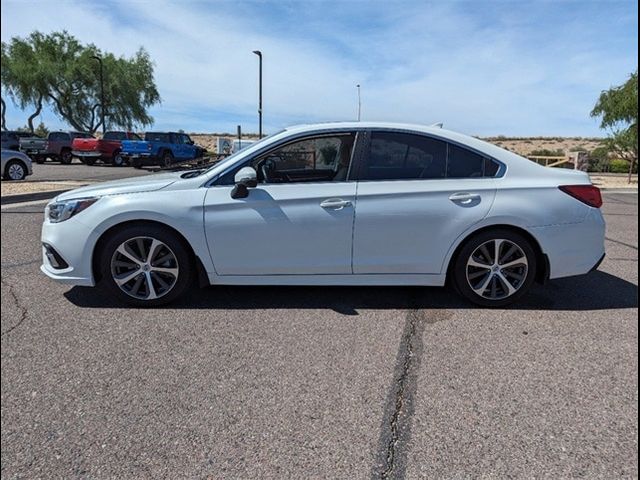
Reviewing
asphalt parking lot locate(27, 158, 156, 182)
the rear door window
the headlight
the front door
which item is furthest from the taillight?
asphalt parking lot locate(27, 158, 156, 182)

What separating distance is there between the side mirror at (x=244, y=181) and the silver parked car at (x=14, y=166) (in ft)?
43.3

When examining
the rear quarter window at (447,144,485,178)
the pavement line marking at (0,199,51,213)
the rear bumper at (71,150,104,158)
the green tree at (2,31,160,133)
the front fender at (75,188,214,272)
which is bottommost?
the pavement line marking at (0,199,51,213)

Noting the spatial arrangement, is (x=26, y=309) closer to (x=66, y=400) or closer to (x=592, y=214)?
(x=66, y=400)

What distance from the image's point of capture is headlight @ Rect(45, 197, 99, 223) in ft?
12.1

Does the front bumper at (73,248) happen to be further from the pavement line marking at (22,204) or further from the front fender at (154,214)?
the pavement line marking at (22,204)

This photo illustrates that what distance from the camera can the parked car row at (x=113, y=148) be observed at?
22.0m

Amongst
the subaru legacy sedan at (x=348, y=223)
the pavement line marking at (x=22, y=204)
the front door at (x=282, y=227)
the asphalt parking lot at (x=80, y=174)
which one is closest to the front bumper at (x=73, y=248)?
the subaru legacy sedan at (x=348, y=223)

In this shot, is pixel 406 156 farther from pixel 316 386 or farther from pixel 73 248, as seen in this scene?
pixel 73 248

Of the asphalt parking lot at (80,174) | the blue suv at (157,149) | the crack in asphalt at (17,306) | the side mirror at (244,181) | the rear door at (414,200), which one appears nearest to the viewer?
the crack in asphalt at (17,306)

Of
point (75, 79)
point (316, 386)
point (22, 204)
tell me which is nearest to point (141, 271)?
point (316, 386)

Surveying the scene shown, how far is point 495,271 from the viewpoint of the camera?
3.78 m

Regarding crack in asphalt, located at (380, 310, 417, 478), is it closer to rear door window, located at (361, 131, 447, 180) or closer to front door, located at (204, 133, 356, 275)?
front door, located at (204, 133, 356, 275)

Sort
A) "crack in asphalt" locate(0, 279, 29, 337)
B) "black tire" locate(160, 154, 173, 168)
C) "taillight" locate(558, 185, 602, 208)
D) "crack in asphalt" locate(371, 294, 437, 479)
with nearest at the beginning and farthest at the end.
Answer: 1. "crack in asphalt" locate(371, 294, 437, 479)
2. "crack in asphalt" locate(0, 279, 29, 337)
3. "taillight" locate(558, 185, 602, 208)
4. "black tire" locate(160, 154, 173, 168)

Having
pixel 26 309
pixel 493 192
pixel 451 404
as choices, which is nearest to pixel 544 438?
pixel 451 404
